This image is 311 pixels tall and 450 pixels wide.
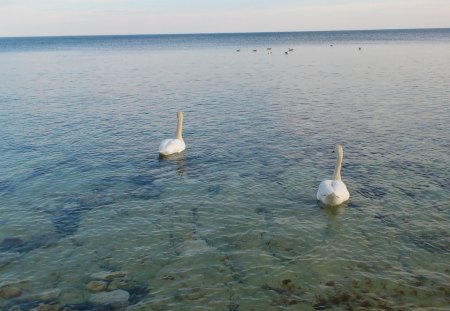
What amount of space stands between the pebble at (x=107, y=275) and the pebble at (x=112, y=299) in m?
0.83

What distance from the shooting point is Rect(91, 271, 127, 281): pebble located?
45.4 feet

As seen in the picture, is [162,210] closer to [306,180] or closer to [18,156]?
[306,180]

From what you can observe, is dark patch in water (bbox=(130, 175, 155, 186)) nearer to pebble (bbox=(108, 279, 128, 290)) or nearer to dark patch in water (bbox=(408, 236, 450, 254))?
pebble (bbox=(108, 279, 128, 290))

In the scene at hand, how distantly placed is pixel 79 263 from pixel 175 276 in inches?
149

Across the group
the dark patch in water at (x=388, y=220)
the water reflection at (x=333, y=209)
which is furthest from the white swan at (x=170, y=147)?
the dark patch in water at (x=388, y=220)

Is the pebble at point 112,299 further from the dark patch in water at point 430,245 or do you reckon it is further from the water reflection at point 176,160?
the water reflection at point 176,160

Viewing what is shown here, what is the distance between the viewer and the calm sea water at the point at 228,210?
1330 centimetres

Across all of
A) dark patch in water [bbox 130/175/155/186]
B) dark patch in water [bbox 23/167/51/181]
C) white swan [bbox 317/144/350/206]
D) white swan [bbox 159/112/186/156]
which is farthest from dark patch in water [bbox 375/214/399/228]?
dark patch in water [bbox 23/167/51/181]

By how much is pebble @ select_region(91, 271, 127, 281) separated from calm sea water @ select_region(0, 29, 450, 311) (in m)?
0.17

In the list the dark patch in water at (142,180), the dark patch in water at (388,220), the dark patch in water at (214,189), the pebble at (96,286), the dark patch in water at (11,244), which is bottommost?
the pebble at (96,286)

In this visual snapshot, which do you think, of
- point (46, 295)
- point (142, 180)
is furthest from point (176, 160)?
point (46, 295)

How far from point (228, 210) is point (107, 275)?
6675 mm

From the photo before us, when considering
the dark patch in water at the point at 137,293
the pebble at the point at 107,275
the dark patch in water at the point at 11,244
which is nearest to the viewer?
the dark patch in water at the point at 137,293

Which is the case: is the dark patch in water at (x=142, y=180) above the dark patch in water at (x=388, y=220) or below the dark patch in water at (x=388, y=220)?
above
